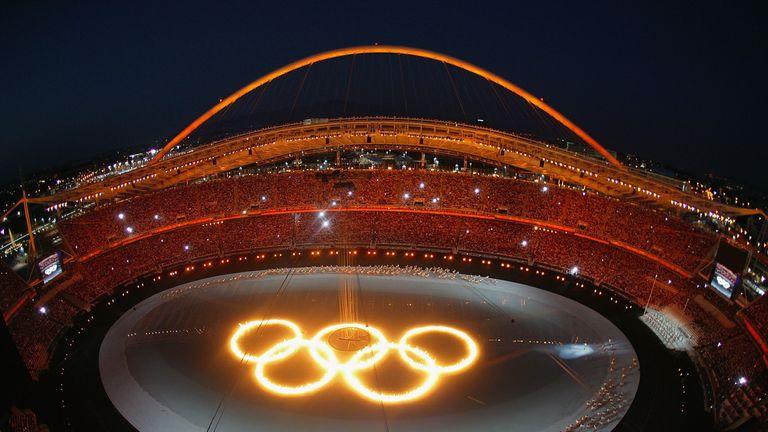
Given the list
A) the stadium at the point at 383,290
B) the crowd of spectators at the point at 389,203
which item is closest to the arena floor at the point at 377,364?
the stadium at the point at 383,290

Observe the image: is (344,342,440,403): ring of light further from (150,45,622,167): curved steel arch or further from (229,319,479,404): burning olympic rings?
(150,45,622,167): curved steel arch

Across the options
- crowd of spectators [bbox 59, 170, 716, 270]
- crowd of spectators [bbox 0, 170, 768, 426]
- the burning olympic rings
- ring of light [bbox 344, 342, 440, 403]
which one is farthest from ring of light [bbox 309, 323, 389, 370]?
crowd of spectators [bbox 59, 170, 716, 270]

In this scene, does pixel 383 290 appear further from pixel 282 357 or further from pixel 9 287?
pixel 9 287

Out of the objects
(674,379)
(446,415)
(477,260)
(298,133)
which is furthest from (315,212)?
(674,379)

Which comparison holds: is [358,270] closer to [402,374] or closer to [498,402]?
[402,374]

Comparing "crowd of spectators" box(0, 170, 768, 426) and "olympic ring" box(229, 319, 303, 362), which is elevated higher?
"crowd of spectators" box(0, 170, 768, 426)
